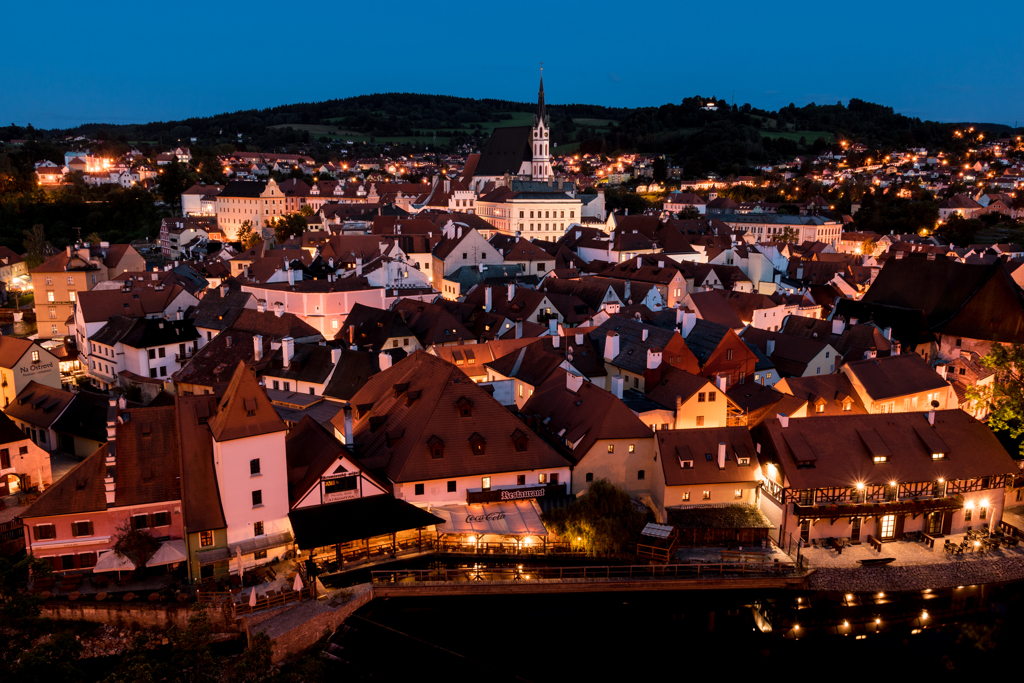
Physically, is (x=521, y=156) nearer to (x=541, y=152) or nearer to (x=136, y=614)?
(x=541, y=152)

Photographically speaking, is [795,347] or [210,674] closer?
[210,674]

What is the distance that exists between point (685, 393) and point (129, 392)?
3492 cm

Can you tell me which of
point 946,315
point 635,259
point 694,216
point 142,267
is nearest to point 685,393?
point 946,315

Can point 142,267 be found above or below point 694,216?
below

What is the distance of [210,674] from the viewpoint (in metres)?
22.1

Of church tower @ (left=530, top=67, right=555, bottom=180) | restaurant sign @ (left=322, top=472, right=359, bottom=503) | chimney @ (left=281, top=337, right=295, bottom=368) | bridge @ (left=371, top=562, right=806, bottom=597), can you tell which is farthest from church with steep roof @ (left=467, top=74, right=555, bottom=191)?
bridge @ (left=371, top=562, right=806, bottom=597)

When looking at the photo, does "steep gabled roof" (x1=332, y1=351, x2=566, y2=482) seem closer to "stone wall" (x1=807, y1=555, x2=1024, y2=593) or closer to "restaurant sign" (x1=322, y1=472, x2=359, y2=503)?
"restaurant sign" (x1=322, y1=472, x2=359, y2=503)

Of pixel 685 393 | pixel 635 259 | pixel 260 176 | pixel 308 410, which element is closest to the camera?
pixel 685 393

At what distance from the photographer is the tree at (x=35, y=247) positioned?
9093cm

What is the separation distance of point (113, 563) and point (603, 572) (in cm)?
1686

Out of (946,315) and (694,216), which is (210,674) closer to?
(946,315)

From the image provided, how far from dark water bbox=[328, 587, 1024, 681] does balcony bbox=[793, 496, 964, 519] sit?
3.01m

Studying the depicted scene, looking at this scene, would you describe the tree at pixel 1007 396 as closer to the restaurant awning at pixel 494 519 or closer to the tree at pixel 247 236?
the restaurant awning at pixel 494 519

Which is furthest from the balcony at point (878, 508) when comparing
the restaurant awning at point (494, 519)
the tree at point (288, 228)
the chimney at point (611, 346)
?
the tree at point (288, 228)
